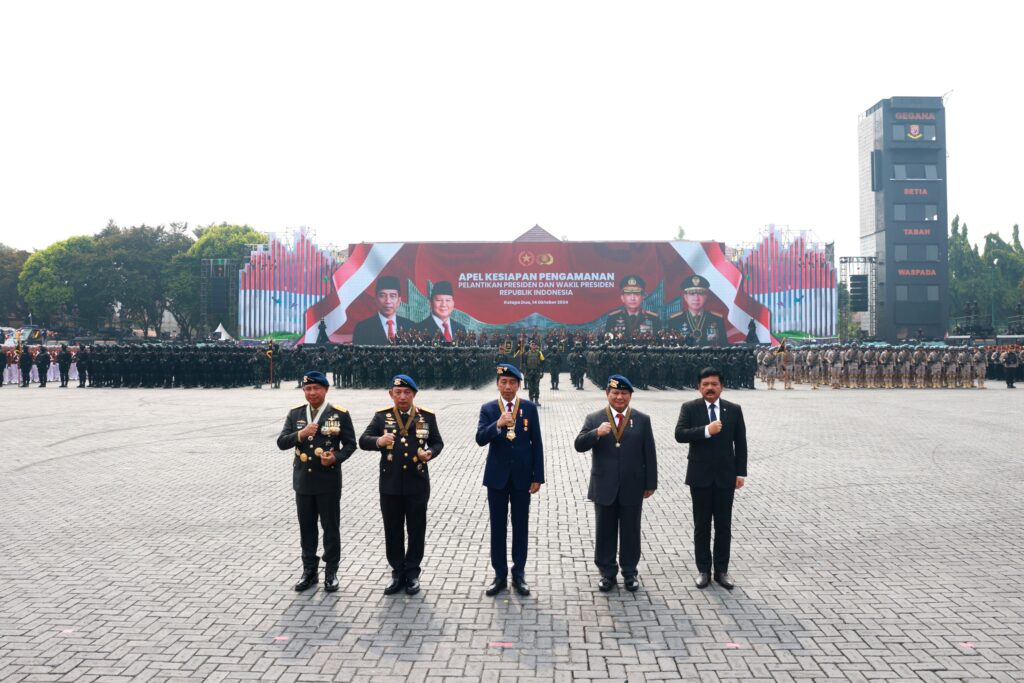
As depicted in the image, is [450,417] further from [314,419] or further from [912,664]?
[912,664]

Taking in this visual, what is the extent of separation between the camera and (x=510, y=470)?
562 centimetres

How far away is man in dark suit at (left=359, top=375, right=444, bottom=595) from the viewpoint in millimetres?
5551

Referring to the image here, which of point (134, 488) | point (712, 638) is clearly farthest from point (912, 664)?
point (134, 488)

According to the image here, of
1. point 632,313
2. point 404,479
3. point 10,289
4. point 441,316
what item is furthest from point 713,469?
point 10,289

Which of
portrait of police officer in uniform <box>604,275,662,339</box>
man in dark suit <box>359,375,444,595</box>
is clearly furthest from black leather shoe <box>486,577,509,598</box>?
portrait of police officer in uniform <box>604,275,662,339</box>

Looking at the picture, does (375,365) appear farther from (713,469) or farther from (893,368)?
(713,469)

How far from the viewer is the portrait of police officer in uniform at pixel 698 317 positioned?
43.0 metres

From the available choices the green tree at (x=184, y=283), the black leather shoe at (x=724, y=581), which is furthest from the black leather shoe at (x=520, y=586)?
the green tree at (x=184, y=283)

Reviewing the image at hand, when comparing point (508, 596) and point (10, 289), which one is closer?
point (508, 596)

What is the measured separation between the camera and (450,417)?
17062mm

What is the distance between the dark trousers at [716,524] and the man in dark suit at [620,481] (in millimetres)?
416

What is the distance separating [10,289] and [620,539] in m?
79.4

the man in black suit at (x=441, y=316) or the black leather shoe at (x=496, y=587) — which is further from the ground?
the man in black suit at (x=441, y=316)

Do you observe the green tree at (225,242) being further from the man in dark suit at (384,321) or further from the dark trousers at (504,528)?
the dark trousers at (504,528)
